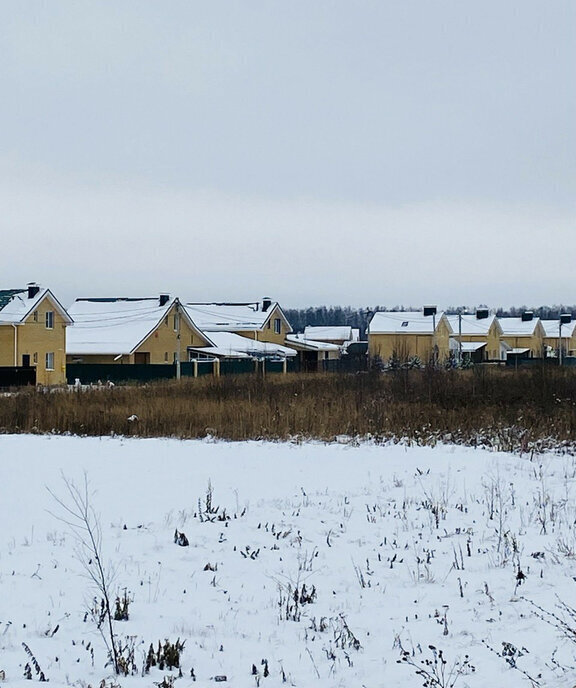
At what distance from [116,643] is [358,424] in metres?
9.81

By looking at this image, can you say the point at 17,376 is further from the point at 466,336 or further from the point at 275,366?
the point at 466,336

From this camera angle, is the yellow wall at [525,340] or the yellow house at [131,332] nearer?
the yellow house at [131,332]

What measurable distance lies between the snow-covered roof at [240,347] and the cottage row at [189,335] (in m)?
0.06

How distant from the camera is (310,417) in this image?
14.8 metres

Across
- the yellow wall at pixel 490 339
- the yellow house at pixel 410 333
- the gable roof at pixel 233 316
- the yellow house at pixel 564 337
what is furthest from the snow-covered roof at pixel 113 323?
the yellow house at pixel 564 337

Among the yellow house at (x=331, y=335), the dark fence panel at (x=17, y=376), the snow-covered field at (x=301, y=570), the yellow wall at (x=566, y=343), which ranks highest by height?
the yellow house at (x=331, y=335)

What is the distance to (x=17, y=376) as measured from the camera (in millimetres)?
34156

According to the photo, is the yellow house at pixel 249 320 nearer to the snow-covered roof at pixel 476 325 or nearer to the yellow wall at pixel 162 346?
the yellow wall at pixel 162 346

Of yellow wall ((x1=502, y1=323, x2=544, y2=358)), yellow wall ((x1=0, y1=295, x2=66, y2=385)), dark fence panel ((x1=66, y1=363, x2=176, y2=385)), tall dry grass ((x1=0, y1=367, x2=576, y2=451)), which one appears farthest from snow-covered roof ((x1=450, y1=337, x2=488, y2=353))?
tall dry grass ((x1=0, y1=367, x2=576, y2=451))

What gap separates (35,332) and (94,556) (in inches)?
1312

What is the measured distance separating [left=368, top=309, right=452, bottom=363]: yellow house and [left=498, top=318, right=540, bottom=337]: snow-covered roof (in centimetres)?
1376

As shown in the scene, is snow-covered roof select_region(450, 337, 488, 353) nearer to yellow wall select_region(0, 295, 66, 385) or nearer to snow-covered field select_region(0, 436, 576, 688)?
yellow wall select_region(0, 295, 66, 385)

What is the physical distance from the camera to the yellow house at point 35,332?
121 ft

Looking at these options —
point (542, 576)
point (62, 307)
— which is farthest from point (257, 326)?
point (542, 576)
